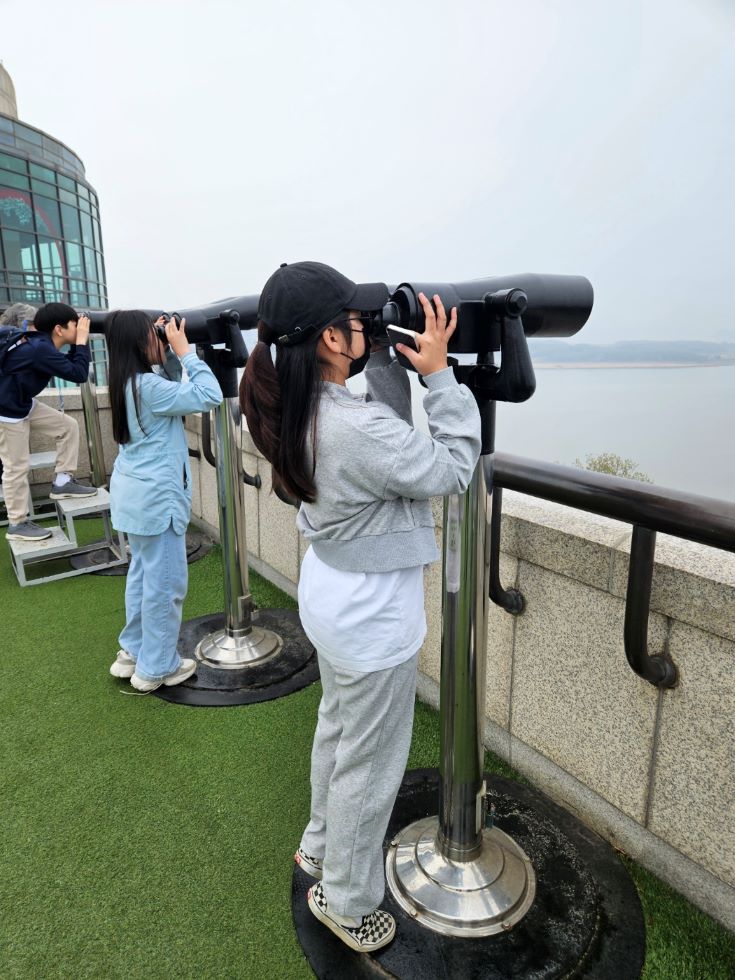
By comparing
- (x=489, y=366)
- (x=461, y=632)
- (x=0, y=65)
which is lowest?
(x=461, y=632)

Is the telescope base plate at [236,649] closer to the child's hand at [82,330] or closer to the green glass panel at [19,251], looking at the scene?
the child's hand at [82,330]

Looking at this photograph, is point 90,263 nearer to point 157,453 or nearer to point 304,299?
point 157,453

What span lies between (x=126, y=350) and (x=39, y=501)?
4041 mm

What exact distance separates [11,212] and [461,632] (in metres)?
22.9

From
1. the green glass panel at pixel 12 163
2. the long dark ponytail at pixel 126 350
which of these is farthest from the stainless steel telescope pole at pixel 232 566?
the green glass panel at pixel 12 163

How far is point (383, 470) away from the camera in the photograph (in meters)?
1.31

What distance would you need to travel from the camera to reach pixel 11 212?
64.6ft

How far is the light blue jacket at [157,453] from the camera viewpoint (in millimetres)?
2678

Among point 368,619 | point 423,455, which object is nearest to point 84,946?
point 368,619

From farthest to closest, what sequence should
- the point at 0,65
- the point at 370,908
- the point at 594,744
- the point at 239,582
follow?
the point at 0,65, the point at 239,582, the point at 594,744, the point at 370,908

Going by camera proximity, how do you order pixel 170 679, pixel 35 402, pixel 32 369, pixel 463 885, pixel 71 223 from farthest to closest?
pixel 71 223
pixel 35 402
pixel 32 369
pixel 170 679
pixel 463 885

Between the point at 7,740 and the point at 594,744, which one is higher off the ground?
the point at 594,744

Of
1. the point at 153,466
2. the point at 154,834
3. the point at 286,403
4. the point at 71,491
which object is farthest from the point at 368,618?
the point at 71,491

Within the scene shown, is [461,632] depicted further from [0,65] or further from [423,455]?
[0,65]
